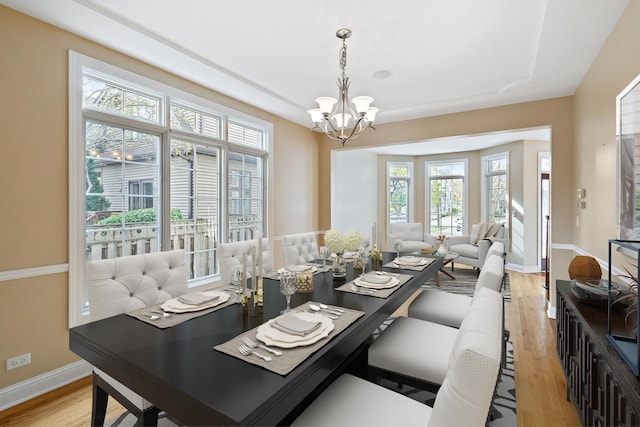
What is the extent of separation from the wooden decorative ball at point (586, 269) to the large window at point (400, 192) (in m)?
5.82

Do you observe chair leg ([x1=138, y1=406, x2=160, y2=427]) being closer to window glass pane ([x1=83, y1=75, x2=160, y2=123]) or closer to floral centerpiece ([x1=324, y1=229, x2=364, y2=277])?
floral centerpiece ([x1=324, y1=229, x2=364, y2=277])

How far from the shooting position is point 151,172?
3037 mm

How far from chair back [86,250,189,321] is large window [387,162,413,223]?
6547mm

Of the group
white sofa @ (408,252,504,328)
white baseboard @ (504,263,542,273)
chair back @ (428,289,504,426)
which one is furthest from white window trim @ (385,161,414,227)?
chair back @ (428,289,504,426)

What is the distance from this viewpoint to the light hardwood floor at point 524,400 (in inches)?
76.2

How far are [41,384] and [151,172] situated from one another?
181 cm

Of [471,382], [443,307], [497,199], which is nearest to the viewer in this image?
[471,382]

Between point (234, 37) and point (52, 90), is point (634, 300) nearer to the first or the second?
point (234, 37)

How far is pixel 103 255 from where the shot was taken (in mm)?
2650

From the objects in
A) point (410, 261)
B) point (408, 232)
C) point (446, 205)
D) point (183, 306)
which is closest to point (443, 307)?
point (410, 261)

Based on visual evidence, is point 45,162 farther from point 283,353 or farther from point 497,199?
point 497,199

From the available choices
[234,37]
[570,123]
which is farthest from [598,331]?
[570,123]

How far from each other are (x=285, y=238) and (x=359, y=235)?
96 cm

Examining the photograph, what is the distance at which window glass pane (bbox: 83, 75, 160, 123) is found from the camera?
2.58 meters
